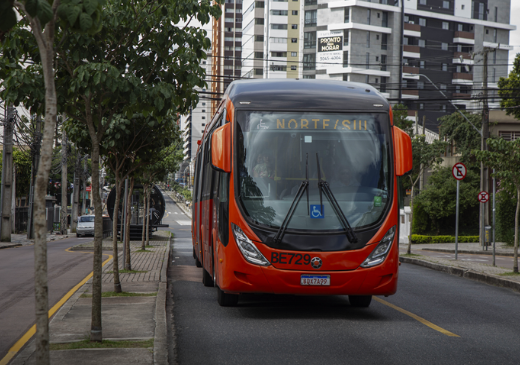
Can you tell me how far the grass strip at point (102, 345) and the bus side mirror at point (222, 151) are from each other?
2956mm

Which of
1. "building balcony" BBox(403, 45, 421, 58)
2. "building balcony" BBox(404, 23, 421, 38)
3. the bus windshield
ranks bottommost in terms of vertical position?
the bus windshield

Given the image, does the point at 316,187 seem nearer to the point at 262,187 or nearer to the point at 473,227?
the point at 262,187

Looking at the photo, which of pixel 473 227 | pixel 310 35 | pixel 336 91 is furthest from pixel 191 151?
pixel 336 91

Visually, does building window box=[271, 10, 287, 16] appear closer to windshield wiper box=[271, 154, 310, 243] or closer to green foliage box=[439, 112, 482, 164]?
green foliage box=[439, 112, 482, 164]

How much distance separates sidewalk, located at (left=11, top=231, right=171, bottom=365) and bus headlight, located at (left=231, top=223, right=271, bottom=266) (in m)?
1.44

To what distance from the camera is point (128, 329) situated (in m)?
8.27

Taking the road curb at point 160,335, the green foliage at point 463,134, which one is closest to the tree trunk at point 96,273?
the road curb at point 160,335

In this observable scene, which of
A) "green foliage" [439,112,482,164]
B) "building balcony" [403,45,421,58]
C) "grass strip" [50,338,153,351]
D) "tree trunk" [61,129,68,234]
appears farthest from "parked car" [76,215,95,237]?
"building balcony" [403,45,421,58]

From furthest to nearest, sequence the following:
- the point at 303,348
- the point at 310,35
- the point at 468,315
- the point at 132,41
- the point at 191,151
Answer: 1. the point at 191,151
2. the point at 310,35
3. the point at 468,315
4. the point at 132,41
5. the point at 303,348

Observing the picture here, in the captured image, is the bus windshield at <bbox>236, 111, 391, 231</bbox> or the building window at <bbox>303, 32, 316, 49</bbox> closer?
the bus windshield at <bbox>236, 111, 391, 231</bbox>

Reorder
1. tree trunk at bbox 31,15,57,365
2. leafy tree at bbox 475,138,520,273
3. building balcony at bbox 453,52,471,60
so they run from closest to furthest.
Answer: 1. tree trunk at bbox 31,15,57,365
2. leafy tree at bbox 475,138,520,273
3. building balcony at bbox 453,52,471,60

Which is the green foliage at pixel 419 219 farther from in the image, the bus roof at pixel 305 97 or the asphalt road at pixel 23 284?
the bus roof at pixel 305 97

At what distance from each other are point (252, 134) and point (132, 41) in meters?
2.17

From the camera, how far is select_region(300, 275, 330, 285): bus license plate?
29.6ft
